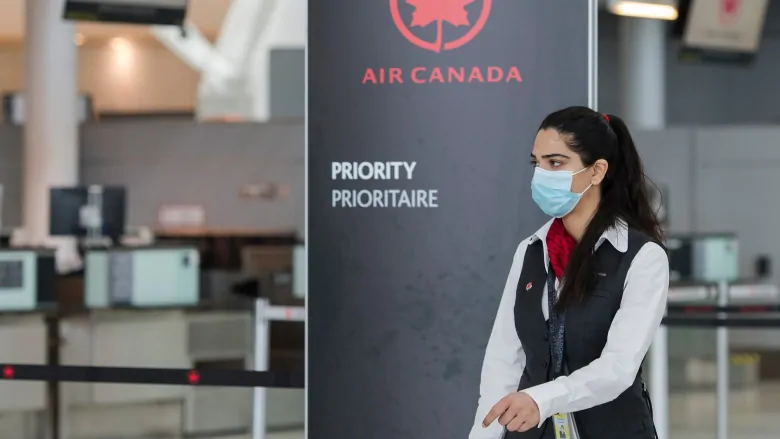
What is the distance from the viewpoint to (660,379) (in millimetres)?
5777

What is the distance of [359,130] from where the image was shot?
2.87m

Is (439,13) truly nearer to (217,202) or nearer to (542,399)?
(542,399)

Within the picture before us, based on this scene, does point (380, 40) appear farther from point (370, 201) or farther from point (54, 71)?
point (54, 71)

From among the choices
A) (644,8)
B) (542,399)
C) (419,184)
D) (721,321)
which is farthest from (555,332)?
(644,8)

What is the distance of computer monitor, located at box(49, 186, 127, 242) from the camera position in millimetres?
7574

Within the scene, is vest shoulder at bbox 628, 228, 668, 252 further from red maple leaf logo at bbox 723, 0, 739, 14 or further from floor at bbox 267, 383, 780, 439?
red maple leaf logo at bbox 723, 0, 739, 14

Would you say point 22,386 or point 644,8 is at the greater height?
point 644,8

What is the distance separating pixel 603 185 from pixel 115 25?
14301 mm

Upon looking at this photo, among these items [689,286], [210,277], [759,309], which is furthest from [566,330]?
[210,277]

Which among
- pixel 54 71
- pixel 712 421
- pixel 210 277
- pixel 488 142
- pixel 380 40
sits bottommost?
pixel 712 421

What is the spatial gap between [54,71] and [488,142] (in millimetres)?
8887

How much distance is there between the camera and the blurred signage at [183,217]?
11141 millimetres

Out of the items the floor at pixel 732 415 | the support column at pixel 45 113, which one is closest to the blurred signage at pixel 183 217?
the support column at pixel 45 113

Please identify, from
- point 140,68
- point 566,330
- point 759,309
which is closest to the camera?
point 566,330
